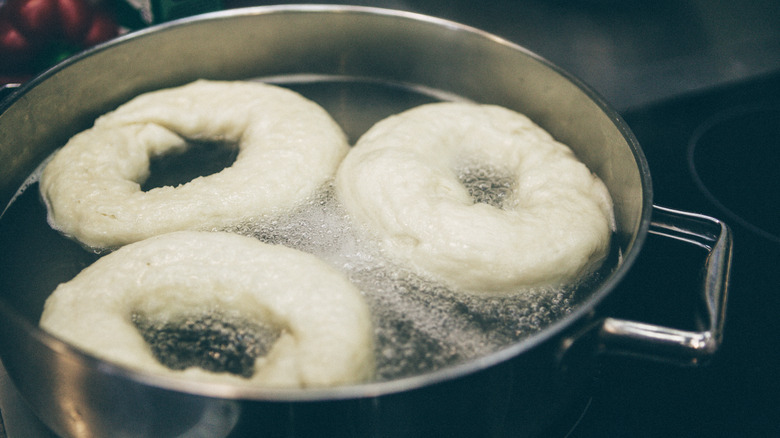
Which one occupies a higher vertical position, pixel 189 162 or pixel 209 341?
pixel 189 162

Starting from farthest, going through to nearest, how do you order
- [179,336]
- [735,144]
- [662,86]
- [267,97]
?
[662,86], [735,144], [267,97], [179,336]

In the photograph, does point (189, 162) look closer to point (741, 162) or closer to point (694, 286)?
point (694, 286)

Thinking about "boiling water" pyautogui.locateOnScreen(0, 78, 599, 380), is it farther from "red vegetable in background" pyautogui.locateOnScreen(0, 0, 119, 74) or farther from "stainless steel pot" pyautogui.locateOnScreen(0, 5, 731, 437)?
"red vegetable in background" pyautogui.locateOnScreen(0, 0, 119, 74)

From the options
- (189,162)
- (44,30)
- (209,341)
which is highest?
(44,30)

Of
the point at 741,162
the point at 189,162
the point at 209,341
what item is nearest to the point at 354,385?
the point at 209,341

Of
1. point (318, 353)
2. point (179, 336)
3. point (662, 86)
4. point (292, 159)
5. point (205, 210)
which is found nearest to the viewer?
point (318, 353)

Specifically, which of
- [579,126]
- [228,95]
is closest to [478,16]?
[579,126]

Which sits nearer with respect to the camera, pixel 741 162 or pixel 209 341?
pixel 209 341

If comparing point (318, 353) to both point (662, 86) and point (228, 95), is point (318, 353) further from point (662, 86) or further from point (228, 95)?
point (662, 86)
